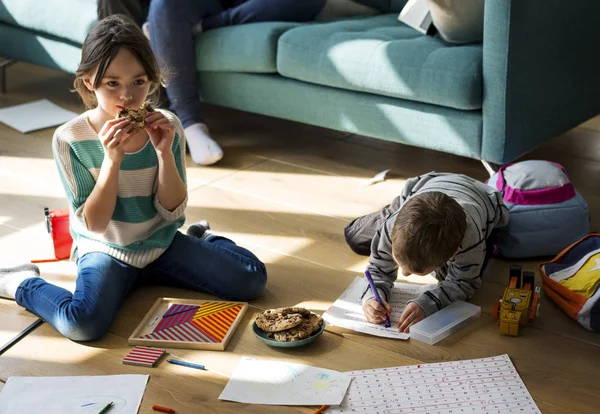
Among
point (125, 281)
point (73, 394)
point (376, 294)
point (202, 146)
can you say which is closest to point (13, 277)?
point (125, 281)

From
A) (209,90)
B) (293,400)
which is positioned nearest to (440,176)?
(293,400)

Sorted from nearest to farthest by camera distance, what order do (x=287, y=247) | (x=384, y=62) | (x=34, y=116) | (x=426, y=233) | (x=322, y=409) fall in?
(x=322, y=409)
(x=426, y=233)
(x=287, y=247)
(x=384, y=62)
(x=34, y=116)

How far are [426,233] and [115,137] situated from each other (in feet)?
2.32

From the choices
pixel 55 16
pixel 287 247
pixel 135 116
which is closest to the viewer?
pixel 135 116

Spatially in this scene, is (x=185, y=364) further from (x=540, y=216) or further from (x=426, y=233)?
(x=540, y=216)

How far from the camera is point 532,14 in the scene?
7.71 feet

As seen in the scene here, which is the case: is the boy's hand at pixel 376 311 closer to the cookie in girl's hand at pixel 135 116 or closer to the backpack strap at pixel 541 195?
the backpack strap at pixel 541 195

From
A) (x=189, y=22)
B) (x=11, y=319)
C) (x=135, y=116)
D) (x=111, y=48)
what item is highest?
(x=111, y=48)

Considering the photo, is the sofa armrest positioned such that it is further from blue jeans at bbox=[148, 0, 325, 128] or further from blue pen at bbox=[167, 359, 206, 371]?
blue pen at bbox=[167, 359, 206, 371]

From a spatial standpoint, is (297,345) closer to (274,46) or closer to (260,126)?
(274,46)

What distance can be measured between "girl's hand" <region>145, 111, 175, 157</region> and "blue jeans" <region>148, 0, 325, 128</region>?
3.48 feet

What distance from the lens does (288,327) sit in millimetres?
1809

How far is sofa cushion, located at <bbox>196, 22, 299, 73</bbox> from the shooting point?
2.84 meters

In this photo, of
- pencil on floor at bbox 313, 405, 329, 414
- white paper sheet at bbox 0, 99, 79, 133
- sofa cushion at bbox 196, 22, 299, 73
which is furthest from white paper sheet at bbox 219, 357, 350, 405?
white paper sheet at bbox 0, 99, 79, 133
